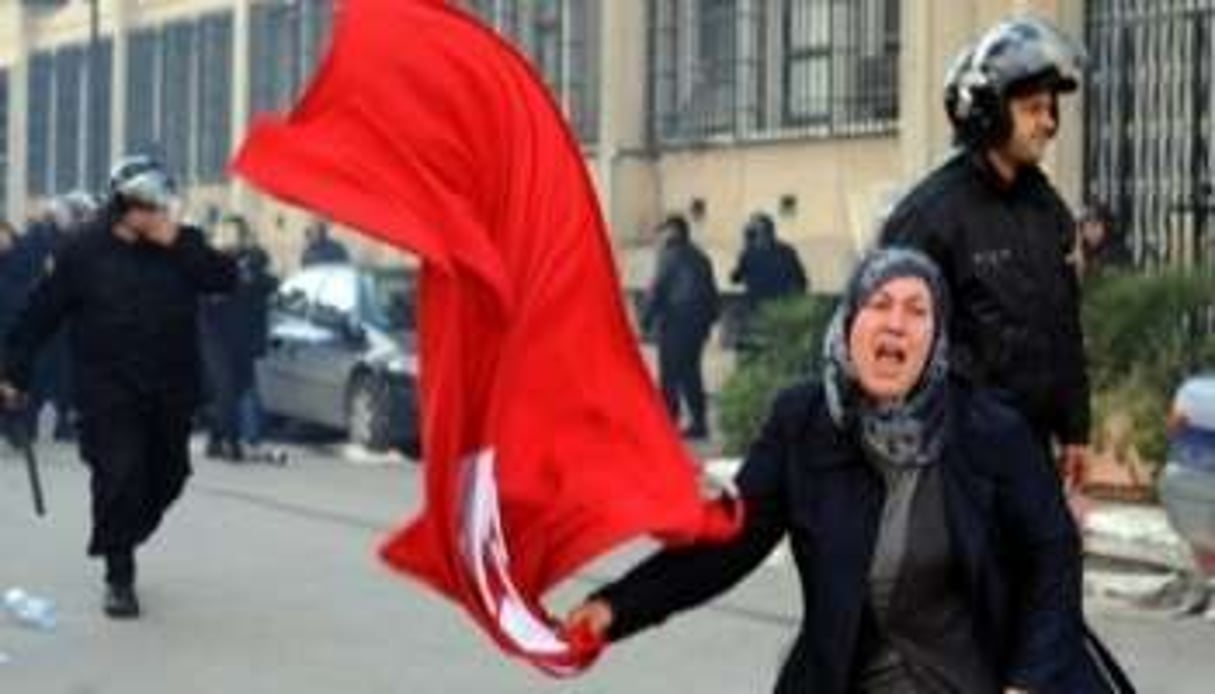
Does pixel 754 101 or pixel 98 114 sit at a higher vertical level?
pixel 754 101

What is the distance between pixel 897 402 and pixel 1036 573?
0.39m

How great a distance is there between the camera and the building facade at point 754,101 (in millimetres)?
22516

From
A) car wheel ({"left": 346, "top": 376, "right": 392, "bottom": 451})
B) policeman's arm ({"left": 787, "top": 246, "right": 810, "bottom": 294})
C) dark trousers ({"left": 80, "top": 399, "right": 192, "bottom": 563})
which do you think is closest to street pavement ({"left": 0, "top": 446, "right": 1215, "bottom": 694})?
dark trousers ({"left": 80, "top": 399, "right": 192, "bottom": 563})

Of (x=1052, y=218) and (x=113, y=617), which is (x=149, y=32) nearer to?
(x=113, y=617)

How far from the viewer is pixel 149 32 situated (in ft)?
154

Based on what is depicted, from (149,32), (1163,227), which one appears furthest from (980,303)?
(149,32)

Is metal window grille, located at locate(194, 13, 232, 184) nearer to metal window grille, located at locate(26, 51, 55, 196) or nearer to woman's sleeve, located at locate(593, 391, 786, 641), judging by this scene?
metal window grille, located at locate(26, 51, 55, 196)

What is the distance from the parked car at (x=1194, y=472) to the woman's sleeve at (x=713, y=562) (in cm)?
641

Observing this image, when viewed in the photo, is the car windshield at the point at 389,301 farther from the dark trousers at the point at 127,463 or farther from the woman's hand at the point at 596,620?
the woman's hand at the point at 596,620

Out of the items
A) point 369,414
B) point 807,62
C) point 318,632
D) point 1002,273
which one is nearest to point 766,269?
point 369,414

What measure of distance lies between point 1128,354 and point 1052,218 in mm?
8643

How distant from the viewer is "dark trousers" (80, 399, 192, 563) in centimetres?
1186

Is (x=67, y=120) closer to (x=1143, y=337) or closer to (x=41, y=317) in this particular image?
(x=1143, y=337)

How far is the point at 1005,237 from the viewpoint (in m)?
6.80
